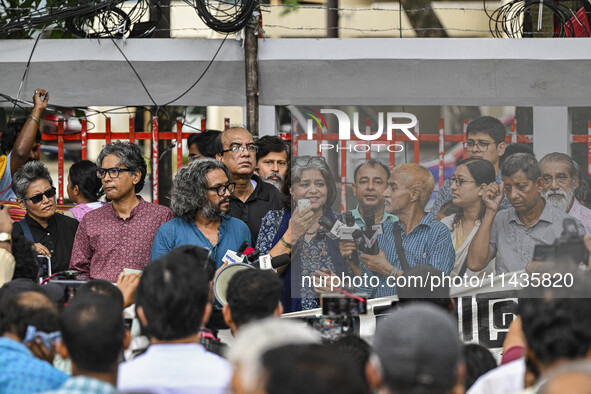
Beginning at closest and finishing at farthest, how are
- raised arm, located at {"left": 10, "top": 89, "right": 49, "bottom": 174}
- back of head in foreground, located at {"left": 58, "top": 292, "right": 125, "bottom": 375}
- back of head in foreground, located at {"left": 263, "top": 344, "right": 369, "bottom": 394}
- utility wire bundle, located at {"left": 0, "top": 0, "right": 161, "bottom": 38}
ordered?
back of head in foreground, located at {"left": 263, "top": 344, "right": 369, "bottom": 394} < back of head in foreground, located at {"left": 58, "top": 292, "right": 125, "bottom": 375} < raised arm, located at {"left": 10, "top": 89, "right": 49, "bottom": 174} < utility wire bundle, located at {"left": 0, "top": 0, "right": 161, "bottom": 38}

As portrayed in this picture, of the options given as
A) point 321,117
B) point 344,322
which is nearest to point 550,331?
point 344,322

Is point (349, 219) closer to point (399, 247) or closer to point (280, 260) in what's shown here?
point (399, 247)

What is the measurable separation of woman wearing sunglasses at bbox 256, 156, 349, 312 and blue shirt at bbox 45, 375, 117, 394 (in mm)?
2365

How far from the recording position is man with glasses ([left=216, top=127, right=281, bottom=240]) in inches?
248

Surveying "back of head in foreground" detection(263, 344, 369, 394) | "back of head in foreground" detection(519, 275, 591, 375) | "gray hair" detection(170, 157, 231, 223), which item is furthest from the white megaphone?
"back of head in foreground" detection(263, 344, 369, 394)

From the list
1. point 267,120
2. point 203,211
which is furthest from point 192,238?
point 267,120

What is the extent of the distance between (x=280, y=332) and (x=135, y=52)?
5841 millimetres

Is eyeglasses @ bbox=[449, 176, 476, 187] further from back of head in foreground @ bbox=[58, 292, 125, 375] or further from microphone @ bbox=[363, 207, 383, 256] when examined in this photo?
back of head in foreground @ bbox=[58, 292, 125, 375]

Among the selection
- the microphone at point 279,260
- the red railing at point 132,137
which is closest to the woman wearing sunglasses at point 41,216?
the microphone at point 279,260

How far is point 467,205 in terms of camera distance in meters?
5.12

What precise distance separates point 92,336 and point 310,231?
91.7 inches

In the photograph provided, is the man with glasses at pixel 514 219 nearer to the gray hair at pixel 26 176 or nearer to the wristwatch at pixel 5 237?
the wristwatch at pixel 5 237

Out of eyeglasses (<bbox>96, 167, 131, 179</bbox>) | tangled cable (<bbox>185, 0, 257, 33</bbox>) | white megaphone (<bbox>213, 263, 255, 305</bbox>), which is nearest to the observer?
white megaphone (<bbox>213, 263, 255, 305</bbox>)

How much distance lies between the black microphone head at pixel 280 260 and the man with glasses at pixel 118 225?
875 millimetres
